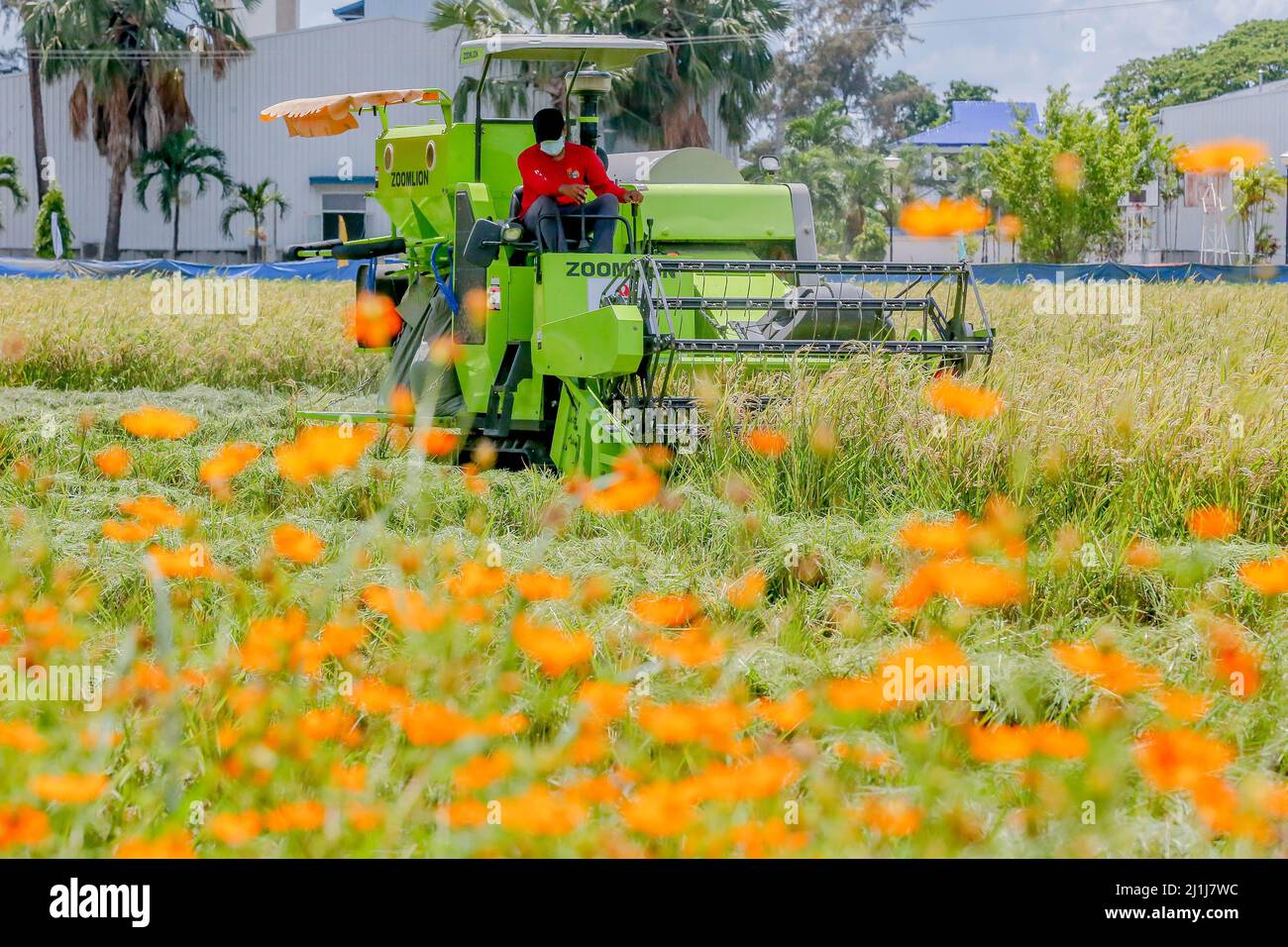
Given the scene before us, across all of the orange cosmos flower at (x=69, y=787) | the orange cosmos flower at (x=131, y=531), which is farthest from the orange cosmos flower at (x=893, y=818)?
the orange cosmos flower at (x=131, y=531)

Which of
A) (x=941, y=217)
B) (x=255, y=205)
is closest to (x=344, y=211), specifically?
(x=255, y=205)

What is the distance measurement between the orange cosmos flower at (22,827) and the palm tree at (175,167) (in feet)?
138

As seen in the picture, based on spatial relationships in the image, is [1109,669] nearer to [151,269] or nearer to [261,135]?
[151,269]

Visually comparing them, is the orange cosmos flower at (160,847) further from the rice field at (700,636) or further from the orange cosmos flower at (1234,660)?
the orange cosmos flower at (1234,660)

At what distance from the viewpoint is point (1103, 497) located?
6219 millimetres

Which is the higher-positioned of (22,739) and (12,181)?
(12,181)

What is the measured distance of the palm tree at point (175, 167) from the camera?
140 feet

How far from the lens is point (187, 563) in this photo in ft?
15.7

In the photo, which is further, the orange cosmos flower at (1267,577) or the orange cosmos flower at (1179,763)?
Answer: the orange cosmos flower at (1267,577)

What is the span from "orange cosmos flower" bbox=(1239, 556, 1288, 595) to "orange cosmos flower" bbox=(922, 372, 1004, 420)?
168 centimetres

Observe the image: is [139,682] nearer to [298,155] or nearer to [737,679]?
[737,679]

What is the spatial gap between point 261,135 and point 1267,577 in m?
41.8

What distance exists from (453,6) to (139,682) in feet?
123

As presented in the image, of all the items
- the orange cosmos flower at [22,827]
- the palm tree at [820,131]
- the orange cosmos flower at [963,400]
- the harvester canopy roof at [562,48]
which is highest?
the palm tree at [820,131]
